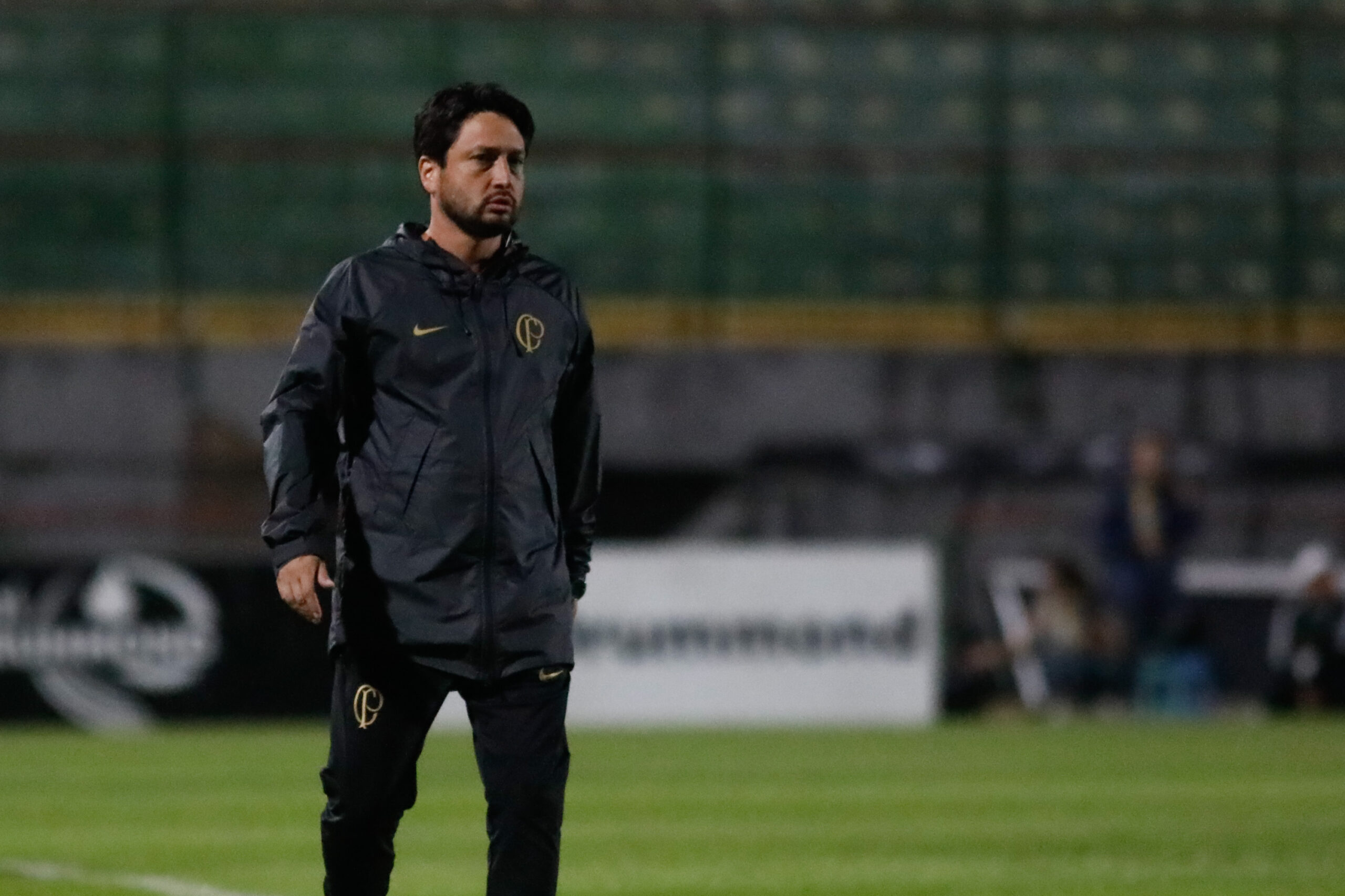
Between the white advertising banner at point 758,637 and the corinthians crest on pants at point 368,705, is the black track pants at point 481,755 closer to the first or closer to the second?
the corinthians crest on pants at point 368,705

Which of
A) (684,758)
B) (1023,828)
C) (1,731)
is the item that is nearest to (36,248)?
(1,731)

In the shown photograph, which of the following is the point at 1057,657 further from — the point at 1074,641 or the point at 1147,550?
the point at 1147,550

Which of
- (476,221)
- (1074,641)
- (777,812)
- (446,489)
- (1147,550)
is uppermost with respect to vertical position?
(476,221)

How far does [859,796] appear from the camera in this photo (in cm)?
1247

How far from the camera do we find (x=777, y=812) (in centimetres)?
1165

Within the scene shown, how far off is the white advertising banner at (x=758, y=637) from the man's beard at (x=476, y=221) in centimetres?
1279

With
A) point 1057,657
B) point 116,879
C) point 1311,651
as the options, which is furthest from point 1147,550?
point 116,879

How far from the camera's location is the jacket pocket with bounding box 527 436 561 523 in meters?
5.63

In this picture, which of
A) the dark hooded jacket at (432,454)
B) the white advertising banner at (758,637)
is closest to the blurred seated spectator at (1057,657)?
the white advertising banner at (758,637)

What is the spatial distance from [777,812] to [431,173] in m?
6.40

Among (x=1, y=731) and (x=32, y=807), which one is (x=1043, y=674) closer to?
(x=1, y=731)

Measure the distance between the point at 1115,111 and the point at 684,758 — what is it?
1240cm

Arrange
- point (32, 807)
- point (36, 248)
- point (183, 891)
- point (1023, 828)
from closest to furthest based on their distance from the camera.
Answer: point (183, 891), point (1023, 828), point (32, 807), point (36, 248)

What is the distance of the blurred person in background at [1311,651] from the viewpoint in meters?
19.8
